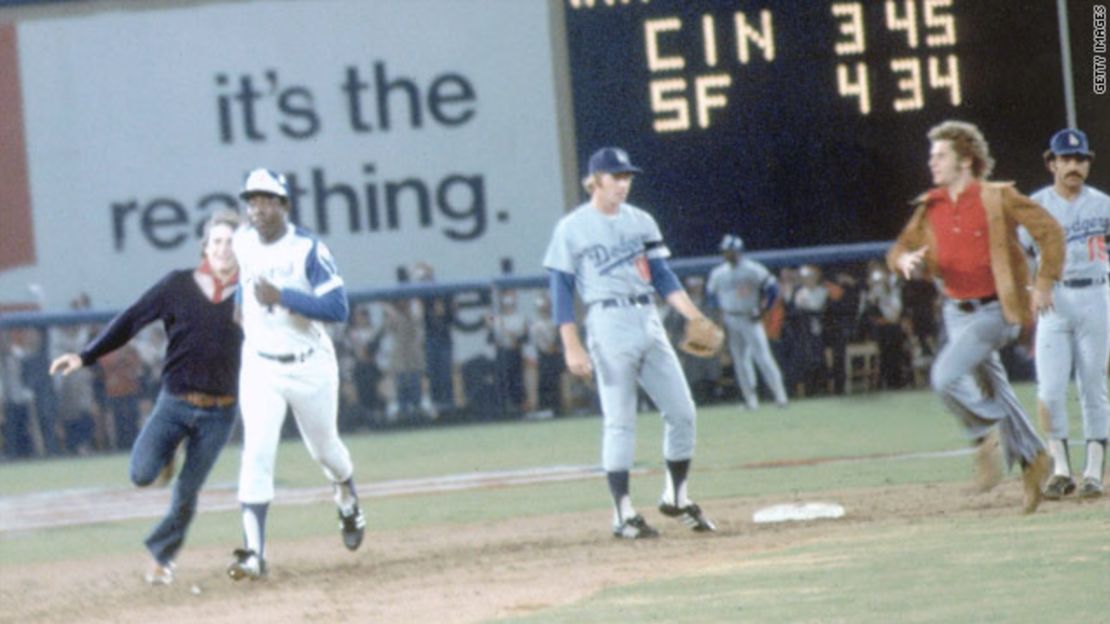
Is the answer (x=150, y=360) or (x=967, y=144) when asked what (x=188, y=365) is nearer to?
(x=967, y=144)

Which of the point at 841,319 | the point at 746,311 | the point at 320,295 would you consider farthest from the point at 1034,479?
the point at 841,319

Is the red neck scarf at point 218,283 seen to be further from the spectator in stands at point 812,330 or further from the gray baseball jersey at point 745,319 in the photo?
the spectator in stands at point 812,330

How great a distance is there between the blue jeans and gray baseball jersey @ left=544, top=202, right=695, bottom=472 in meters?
1.87

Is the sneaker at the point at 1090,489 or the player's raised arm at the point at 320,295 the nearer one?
the player's raised arm at the point at 320,295

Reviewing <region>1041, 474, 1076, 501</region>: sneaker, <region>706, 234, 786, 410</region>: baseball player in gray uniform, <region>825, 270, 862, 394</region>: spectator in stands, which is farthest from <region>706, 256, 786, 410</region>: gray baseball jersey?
<region>1041, 474, 1076, 501</region>: sneaker

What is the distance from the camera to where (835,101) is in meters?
21.4

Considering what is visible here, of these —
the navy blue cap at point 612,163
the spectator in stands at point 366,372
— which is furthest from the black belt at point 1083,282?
the spectator in stands at point 366,372

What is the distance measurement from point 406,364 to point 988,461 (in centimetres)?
1380

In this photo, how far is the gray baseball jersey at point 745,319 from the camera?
22.7 meters

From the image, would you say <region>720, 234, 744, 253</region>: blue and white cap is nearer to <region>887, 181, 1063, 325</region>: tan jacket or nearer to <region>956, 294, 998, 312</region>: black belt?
<region>887, 181, 1063, 325</region>: tan jacket

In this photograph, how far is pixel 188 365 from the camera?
10.6m

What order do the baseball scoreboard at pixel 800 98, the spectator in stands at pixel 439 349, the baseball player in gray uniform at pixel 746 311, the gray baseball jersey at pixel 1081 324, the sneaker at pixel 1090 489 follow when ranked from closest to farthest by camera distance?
the sneaker at pixel 1090 489 → the gray baseball jersey at pixel 1081 324 → the baseball scoreboard at pixel 800 98 → the baseball player in gray uniform at pixel 746 311 → the spectator in stands at pixel 439 349

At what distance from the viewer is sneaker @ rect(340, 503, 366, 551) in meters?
11.1

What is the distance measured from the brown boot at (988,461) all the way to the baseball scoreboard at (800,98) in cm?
1033
